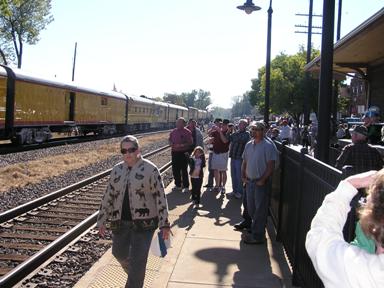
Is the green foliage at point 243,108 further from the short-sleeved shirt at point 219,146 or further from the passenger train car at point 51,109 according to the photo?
the short-sleeved shirt at point 219,146

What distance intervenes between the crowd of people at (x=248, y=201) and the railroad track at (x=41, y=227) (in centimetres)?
162

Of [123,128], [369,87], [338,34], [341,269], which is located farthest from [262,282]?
[123,128]

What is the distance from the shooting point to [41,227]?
8367 mm

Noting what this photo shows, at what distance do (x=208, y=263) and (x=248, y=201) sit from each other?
1553 mm

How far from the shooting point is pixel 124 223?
16.0 feet

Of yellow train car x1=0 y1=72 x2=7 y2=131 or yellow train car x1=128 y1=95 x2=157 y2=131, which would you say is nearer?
yellow train car x1=0 y1=72 x2=7 y2=131

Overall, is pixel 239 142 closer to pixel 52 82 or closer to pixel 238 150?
pixel 238 150

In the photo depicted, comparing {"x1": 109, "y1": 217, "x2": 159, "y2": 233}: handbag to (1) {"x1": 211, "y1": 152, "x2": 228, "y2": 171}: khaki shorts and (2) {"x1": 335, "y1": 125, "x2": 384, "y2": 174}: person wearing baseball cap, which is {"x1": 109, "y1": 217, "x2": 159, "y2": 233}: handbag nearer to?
(2) {"x1": 335, "y1": 125, "x2": 384, "y2": 174}: person wearing baseball cap

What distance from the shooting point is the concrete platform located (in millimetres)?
5664

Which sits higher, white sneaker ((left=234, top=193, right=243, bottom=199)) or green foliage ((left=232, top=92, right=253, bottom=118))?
green foliage ((left=232, top=92, right=253, bottom=118))

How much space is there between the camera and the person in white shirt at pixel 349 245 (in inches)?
77.3

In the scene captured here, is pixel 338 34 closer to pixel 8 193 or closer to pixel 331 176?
pixel 8 193

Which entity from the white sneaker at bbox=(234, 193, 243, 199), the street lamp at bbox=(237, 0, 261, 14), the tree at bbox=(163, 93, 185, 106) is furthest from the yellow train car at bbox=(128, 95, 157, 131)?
the tree at bbox=(163, 93, 185, 106)

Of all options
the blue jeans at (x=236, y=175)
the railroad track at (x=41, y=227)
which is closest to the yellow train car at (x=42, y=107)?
the railroad track at (x=41, y=227)
